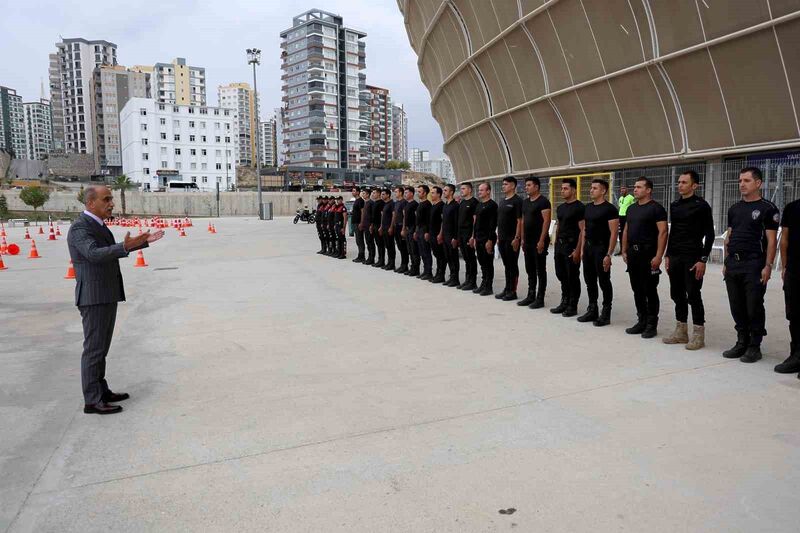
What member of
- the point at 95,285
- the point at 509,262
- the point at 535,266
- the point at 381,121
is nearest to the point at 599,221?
the point at 535,266

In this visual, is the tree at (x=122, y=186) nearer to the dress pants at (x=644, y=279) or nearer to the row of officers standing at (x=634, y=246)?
the row of officers standing at (x=634, y=246)

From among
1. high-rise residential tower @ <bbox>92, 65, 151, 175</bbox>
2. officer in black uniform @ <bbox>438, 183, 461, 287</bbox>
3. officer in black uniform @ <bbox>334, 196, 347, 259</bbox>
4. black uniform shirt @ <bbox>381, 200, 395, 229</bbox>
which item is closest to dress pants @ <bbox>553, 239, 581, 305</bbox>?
officer in black uniform @ <bbox>438, 183, 461, 287</bbox>

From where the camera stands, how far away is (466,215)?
1088 cm

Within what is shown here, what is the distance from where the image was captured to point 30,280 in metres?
12.8

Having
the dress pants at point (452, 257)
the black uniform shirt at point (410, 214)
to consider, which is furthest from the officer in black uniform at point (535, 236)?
the black uniform shirt at point (410, 214)

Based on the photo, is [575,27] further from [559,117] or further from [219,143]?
[219,143]

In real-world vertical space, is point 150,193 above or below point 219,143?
below

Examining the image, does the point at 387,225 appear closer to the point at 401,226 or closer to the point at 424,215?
the point at 401,226

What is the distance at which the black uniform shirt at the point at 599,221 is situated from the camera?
773 cm

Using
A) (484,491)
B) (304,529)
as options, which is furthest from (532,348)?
(304,529)

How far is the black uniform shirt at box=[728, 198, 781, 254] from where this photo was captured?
5.86 metres

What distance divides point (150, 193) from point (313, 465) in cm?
6635

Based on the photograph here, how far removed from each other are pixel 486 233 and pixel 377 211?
4671 millimetres

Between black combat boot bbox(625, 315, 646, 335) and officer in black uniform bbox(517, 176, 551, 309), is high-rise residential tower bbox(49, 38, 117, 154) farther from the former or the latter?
black combat boot bbox(625, 315, 646, 335)
